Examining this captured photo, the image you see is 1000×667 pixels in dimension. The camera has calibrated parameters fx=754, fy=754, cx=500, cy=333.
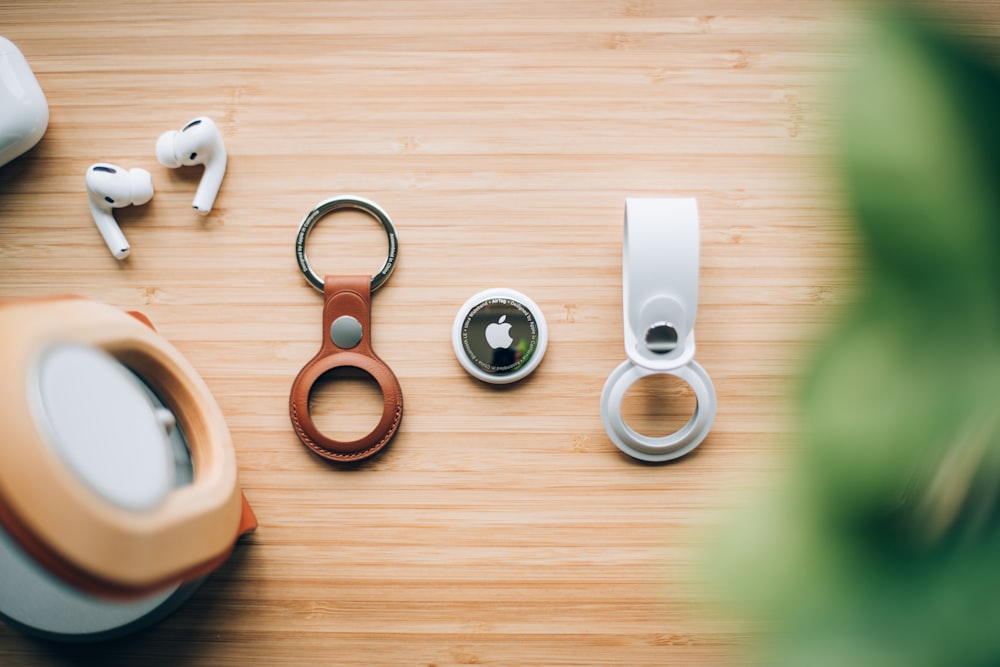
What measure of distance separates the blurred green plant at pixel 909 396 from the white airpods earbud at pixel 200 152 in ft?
2.83

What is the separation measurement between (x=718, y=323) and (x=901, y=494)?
762 millimetres

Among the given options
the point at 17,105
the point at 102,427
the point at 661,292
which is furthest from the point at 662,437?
the point at 17,105

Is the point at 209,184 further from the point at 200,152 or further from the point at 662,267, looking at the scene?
the point at 662,267

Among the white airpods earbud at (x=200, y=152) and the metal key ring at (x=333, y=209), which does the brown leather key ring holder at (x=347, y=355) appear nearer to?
the metal key ring at (x=333, y=209)

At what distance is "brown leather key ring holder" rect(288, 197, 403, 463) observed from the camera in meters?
0.90

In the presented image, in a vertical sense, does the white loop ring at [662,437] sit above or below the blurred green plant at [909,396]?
above

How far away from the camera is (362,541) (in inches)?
36.3

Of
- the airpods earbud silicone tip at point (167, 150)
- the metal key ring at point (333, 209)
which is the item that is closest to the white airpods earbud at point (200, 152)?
the airpods earbud silicone tip at point (167, 150)

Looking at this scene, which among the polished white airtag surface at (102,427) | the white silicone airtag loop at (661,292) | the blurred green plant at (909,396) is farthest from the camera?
the white silicone airtag loop at (661,292)

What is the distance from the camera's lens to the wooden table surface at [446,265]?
3.00ft

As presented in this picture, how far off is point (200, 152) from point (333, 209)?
0.17 m

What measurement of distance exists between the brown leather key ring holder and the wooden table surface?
2cm

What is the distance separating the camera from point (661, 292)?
0.85m

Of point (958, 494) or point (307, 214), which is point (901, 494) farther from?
point (307, 214)
